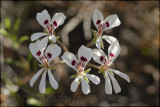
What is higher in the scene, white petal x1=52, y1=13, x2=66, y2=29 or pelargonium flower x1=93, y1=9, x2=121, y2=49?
white petal x1=52, y1=13, x2=66, y2=29

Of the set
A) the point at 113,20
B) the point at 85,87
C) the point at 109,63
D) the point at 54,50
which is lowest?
the point at 85,87

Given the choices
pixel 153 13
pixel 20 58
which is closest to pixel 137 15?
pixel 153 13

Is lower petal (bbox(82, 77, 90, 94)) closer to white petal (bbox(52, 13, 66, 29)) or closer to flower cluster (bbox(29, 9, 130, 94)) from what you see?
flower cluster (bbox(29, 9, 130, 94))

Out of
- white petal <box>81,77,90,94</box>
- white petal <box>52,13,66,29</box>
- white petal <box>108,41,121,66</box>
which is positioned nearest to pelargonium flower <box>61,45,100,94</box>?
white petal <box>81,77,90,94</box>

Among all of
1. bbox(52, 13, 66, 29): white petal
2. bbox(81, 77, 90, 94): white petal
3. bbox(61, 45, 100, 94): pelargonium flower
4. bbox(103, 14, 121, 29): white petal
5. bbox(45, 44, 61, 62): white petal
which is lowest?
bbox(81, 77, 90, 94): white petal

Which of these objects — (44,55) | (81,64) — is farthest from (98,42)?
(44,55)

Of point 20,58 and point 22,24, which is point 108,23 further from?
point 22,24

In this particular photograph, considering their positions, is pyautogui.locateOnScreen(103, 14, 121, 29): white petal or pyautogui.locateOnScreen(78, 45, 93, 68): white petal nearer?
pyautogui.locateOnScreen(78, 45, 93, 68): white petal

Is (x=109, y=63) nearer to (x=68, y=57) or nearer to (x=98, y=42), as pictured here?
(x=98, y=42)

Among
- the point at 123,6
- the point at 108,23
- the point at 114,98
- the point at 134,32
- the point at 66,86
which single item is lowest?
the point at 114,98

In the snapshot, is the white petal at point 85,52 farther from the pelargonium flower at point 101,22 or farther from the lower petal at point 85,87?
the pelargonium flower at point 101,22

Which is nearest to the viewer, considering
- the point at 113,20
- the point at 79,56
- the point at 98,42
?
the point at 79,56
